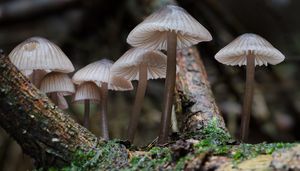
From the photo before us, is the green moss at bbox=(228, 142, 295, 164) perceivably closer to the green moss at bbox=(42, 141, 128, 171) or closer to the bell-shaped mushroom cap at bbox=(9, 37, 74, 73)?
the green moss at bbox=(42, 141, 128, 171)

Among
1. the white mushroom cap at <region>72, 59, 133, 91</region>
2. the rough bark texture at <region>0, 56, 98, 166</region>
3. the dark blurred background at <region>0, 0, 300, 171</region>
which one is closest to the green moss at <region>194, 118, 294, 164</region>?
the rough bark texture at <region>0, 56, 98, 166</region>

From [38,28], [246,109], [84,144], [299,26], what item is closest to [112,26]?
[38,28]

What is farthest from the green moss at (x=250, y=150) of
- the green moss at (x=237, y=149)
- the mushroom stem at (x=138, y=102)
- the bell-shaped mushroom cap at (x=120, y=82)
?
the bell-shaped mushroom cap at (x=120, y=82)

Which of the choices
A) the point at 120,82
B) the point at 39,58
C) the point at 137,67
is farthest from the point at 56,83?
the point at 137,67

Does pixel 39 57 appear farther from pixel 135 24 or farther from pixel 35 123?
pixel 135 24

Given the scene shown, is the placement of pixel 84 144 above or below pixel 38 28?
below

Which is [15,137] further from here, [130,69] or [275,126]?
[275,126]
